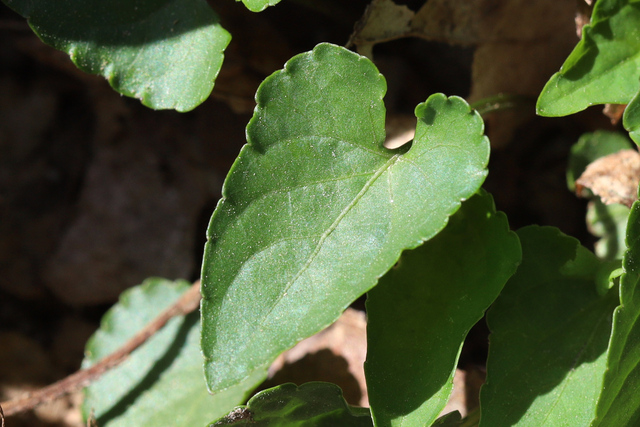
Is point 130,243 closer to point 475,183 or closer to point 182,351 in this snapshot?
point 182,351

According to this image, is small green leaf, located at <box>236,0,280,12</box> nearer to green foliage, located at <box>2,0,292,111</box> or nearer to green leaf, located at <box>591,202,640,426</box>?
green foliage, located at <box>2,0,292,111</box>

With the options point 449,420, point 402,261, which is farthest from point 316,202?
point 449,420

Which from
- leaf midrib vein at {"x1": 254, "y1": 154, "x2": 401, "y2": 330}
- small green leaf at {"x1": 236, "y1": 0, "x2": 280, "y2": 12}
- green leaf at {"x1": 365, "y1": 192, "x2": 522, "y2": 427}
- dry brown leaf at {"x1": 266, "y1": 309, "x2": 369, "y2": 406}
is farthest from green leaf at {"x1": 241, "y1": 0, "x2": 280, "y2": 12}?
dry brown leaf at {"x1": 266, "y1": 309, "x2": 369, "y2": 406}

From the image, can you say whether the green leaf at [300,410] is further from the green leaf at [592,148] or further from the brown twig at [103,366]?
the green leaf at [592,148]

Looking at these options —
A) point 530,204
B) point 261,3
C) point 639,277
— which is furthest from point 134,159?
point 639,277

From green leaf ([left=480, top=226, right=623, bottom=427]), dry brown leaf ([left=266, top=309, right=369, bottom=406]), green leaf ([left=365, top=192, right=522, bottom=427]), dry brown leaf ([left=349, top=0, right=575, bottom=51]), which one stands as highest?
dry brown leaf ([left=349, top=0, right=575, bottom=51])

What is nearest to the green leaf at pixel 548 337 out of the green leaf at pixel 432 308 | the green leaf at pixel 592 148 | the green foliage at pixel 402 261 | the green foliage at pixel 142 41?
the green foliage at pixel 402 261

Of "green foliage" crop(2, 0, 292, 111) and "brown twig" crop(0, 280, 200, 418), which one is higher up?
"green foliage" crop(2, 0, 292, 111)
